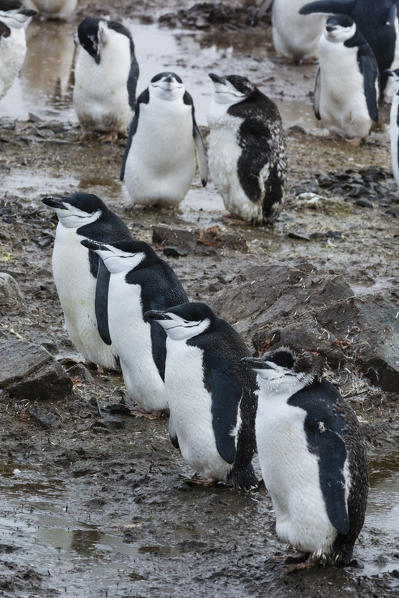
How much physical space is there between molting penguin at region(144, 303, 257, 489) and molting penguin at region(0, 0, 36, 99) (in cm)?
733

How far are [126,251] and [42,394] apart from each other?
784mm

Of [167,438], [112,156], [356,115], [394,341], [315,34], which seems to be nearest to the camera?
[167,438]

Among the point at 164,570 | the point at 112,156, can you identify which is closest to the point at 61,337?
the point at 164,570

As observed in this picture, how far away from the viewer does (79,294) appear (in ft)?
19.9

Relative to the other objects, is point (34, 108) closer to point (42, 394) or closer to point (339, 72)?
point (339, 72)

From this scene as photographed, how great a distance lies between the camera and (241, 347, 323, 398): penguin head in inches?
155

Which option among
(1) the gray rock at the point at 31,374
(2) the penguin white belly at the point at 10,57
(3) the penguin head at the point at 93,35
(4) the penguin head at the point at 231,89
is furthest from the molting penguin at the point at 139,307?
(2) the penguin white belly at the point at 10,57

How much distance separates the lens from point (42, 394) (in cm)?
533

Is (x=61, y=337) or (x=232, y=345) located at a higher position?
(x=232, y=345)

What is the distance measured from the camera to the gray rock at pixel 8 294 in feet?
21.5

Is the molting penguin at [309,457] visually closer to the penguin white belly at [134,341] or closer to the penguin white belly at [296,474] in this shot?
the penguin white belly at [296,474]

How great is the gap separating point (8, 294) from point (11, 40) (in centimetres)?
552

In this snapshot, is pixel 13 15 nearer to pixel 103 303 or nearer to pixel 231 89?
pixel 231 89

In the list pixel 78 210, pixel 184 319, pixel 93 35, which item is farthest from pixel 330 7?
pixel 184 319
